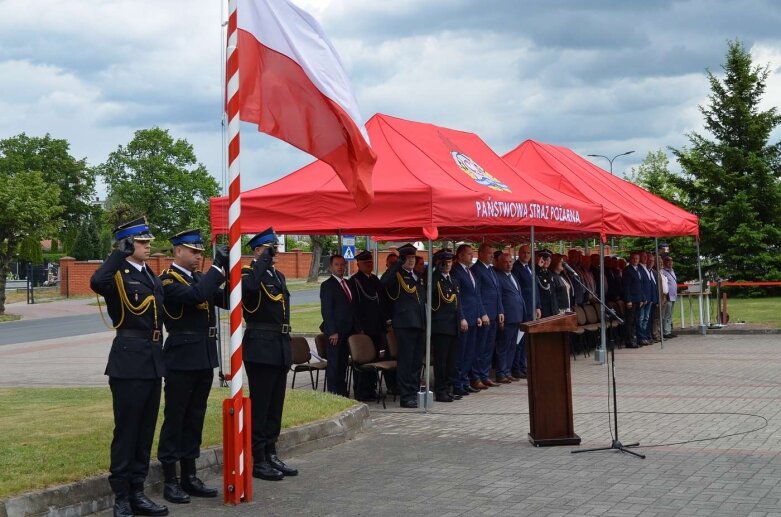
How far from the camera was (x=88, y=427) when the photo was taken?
9.60 meters

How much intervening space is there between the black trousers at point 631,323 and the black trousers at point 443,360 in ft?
29.5

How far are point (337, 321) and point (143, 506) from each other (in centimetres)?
598

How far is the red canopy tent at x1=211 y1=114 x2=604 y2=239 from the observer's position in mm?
11711

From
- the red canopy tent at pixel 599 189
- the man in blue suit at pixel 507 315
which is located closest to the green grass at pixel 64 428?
the man in blue suit at pixel 507 315

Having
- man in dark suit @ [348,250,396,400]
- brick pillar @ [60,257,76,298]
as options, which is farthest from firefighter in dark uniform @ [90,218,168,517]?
brick pillar @ [60,257,76,298]

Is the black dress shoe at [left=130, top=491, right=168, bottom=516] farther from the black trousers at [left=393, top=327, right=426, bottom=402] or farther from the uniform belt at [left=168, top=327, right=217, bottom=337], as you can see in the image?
the black trousers at [left=393, top=327, right=426, bottom=402]

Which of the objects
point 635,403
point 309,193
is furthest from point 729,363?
point 309,193

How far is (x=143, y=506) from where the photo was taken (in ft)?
22.4

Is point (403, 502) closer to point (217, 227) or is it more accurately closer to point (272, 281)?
point (272, 281)

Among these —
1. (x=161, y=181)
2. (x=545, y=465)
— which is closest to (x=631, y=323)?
(x=545, y=465)

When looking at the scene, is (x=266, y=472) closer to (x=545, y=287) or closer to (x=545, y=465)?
(x=545, y=465)

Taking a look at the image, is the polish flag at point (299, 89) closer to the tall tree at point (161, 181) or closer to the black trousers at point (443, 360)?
the black trousers at point (443, 360)

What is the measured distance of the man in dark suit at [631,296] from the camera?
2116cm

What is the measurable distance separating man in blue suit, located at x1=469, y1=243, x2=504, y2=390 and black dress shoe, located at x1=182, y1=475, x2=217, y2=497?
7.16m
